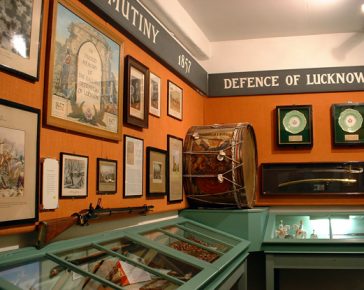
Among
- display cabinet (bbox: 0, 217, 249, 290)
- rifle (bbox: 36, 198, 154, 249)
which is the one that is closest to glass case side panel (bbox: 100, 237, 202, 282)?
display cabinet (bbox: 0, 217, 249, 290)

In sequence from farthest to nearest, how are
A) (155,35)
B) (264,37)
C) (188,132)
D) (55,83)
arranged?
(264,37), (188,132), (155,35), (55,83)

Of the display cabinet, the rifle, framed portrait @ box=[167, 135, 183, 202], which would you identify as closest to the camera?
the display cabinet

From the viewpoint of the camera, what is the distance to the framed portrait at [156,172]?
3.20 metres

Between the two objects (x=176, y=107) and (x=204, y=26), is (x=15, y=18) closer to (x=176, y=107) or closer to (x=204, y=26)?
(x=176, y=107)

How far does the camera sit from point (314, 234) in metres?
4.00

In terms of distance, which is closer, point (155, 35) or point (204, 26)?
point (155, 35)

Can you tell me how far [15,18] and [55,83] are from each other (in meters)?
0.37

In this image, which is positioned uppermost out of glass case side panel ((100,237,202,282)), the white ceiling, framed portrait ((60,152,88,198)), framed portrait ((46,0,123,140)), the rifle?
the white ceiling

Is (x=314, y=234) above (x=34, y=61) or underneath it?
underneath

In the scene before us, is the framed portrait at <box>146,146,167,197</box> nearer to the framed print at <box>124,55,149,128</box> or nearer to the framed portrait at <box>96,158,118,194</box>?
the framed print at <box>124,55,149,128</box>

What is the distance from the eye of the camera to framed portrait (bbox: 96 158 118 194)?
249 centimetres

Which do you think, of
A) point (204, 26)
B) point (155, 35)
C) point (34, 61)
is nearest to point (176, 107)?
point (155, 35)

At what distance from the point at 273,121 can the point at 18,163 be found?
3546 millimetres

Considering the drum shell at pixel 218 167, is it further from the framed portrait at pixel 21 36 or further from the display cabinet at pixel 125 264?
the framed portrait at pixel 21 36
